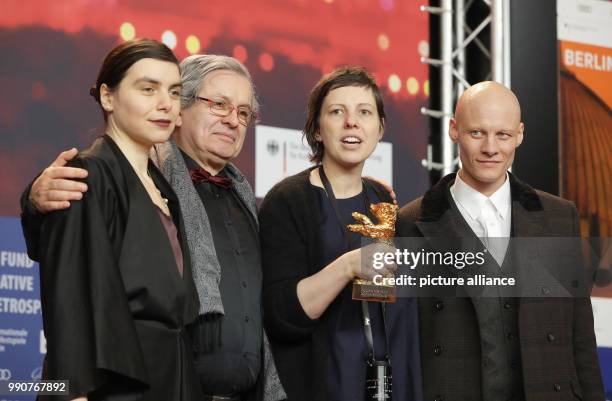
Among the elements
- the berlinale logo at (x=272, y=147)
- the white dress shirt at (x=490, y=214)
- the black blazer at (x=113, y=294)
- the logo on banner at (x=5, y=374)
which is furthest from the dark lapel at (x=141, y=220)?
the berlinale logo at (x=272, y=147)

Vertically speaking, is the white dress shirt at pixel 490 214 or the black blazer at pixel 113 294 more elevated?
the white dress shirt at pixel 490 214

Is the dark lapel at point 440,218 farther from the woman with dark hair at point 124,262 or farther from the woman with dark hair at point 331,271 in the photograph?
the woman with dark hair at point 124,262

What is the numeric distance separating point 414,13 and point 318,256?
3.30 m

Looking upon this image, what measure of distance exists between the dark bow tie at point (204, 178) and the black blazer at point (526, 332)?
691 millimetres

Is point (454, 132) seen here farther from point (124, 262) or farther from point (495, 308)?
point (124, 262)

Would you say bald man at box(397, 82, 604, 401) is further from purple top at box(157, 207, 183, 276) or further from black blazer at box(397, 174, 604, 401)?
purple top at box(157, 207, 183, 276)

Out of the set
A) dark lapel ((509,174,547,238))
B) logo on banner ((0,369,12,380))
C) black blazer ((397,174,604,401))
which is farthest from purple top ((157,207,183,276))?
logo on banner ((0,369,12,380))

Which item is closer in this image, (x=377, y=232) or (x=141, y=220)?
(x=141, y=220)

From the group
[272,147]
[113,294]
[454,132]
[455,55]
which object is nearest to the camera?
[113,294]

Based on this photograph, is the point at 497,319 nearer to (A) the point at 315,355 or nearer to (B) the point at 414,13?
(A) the point at 315,355

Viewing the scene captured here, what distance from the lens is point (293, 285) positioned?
3166mm

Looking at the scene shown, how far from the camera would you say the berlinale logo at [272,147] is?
18.3ft

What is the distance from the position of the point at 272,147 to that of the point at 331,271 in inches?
102

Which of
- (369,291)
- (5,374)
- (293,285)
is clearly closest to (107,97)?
(293,285)
